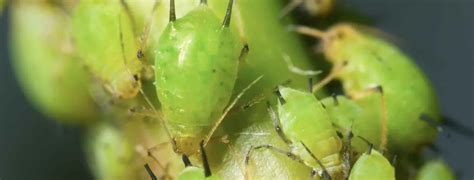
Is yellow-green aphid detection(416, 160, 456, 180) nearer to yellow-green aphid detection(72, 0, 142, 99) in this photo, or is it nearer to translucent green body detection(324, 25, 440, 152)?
translucent green body detection(324, 25, 440, 152)

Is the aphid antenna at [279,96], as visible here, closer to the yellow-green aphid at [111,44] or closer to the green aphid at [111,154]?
the yellow-green aphid at [111,44]

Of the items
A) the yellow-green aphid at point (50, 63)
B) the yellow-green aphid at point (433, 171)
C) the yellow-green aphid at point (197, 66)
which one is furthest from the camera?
the yellow-green aphid at point (50, 63)

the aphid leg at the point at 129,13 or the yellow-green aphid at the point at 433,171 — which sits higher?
the aphid leg at the point at 129,13

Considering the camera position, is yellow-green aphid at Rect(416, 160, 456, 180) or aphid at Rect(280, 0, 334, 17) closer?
yellow-green aphid at Rect(416, 160, 456, 180)

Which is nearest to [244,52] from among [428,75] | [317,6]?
[317,6]

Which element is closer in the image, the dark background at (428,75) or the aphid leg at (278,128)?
the aphid leg at (278,128)

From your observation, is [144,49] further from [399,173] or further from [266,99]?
[399,173]

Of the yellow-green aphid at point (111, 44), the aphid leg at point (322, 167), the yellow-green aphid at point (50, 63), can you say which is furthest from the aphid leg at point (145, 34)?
the yellow-green aphid at point (50, 63)

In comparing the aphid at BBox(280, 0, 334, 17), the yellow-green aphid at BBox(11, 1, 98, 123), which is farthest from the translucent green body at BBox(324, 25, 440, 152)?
the yellow-green aphid at BBox(11, 1, 98, 123)
